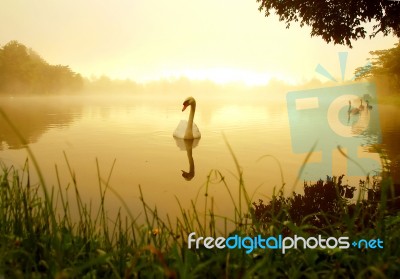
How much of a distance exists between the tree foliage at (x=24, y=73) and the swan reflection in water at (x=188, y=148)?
210ft

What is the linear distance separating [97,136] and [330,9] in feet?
31.8

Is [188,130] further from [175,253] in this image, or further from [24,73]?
[24,73]

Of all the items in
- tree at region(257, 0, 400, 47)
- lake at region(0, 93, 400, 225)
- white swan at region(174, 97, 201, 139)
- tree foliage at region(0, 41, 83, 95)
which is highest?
tree foliage at region(0, 41, 83, 95)

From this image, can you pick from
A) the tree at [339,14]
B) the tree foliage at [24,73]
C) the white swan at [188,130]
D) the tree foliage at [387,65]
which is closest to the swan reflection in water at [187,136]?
the white swan at [188,130]

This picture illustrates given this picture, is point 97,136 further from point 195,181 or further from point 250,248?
point 250,248

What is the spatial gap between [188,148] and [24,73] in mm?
66107

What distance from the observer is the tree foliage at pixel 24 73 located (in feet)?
215

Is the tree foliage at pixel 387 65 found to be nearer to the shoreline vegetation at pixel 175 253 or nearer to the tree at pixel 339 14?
the tree at pixel 339 14

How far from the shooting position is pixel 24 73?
66.1 meters

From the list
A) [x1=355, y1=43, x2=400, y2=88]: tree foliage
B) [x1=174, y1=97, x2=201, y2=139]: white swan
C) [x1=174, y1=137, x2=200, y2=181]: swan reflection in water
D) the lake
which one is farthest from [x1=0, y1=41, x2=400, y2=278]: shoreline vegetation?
[x1=355, y1=43, x2=400, y2=88]: tree foliage

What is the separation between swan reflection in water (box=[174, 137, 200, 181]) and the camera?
24.3 feet

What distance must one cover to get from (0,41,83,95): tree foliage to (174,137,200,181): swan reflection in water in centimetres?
6395

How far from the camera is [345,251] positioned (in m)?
2.56

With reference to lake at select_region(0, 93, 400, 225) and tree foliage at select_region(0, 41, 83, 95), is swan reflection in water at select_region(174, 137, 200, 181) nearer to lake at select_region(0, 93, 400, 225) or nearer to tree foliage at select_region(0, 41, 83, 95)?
lake at select_region(0, 93, 400, 225)
